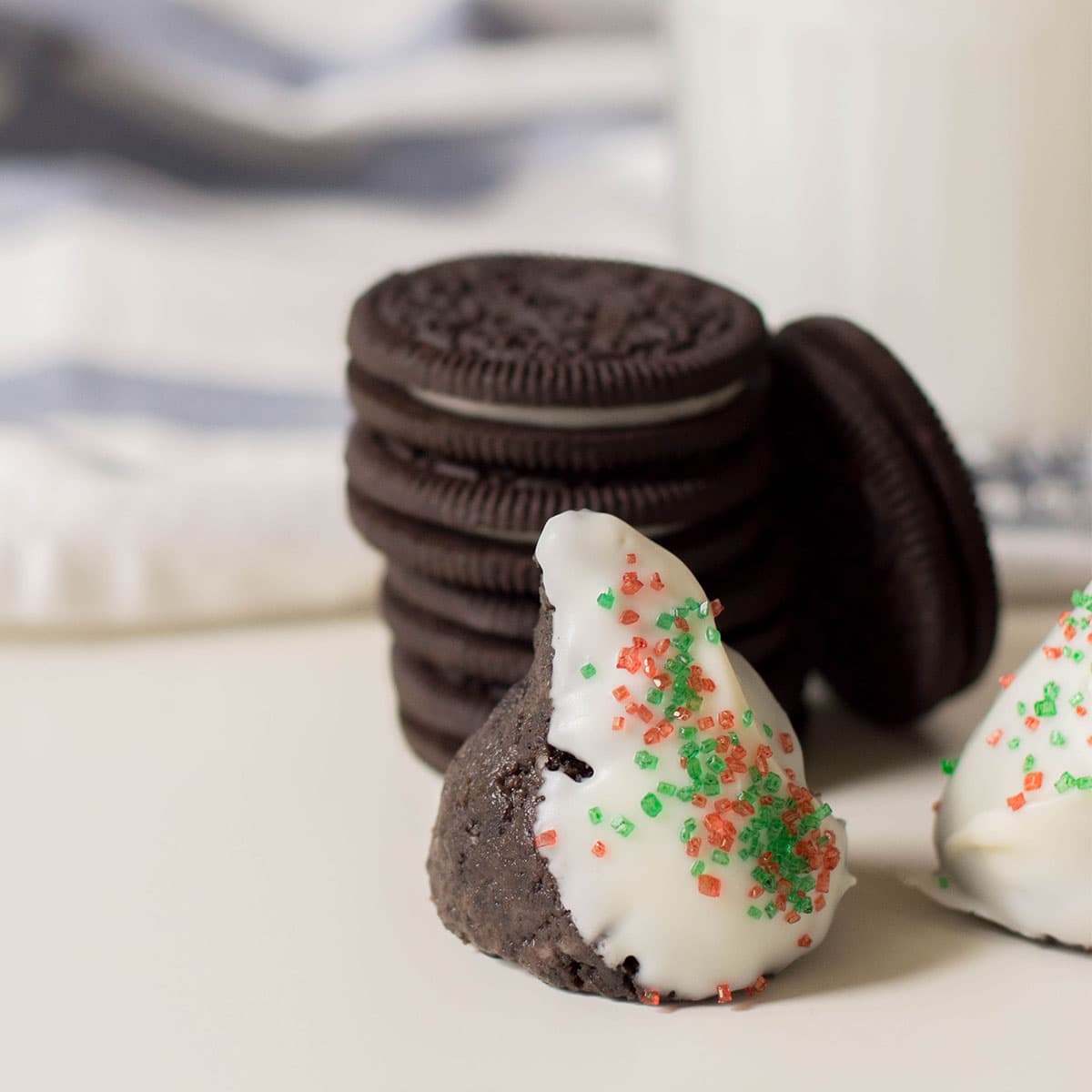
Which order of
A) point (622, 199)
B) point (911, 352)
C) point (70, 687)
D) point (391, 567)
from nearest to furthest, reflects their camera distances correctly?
point (391, 567), point (70, 687), point (911, 352), point (622, 199)

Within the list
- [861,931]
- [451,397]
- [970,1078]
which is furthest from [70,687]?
[970,1078]

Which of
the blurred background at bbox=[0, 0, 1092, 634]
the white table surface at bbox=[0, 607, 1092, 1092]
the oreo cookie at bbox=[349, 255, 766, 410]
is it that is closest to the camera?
the white table surface at bbox=[0, 607, 1092, 1092]

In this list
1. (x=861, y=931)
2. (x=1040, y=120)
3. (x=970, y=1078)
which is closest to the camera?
(x=970, y=1078)

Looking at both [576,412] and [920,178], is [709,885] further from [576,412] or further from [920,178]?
[920,178]

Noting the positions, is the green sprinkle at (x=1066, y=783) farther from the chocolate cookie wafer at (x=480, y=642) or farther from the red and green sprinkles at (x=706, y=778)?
the chocolate cookie wafer at (x=480, y=642)

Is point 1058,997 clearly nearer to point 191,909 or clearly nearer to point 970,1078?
point 970,1078

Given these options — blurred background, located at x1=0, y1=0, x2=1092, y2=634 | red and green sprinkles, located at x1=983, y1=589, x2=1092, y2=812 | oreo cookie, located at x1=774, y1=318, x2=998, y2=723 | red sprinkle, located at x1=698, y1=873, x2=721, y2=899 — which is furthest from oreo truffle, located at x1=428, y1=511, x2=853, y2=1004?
blurred background, located at x1=0, y1=0, x2=1092, y2=634

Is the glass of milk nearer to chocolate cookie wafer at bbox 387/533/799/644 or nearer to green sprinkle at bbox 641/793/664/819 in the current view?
chocolate cookie wafer at bbox 387/533/799/644
